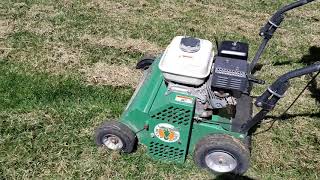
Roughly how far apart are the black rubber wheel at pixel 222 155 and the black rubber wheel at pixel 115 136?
758mm

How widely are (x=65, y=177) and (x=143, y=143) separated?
0.96 metres

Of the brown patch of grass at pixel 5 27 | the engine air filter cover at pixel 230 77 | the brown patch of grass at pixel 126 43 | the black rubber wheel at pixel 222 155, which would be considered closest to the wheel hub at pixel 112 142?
the black rubber wheel at pixel 222 155

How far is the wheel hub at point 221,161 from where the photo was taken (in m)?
4.66

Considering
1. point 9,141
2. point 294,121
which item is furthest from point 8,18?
point 294,121

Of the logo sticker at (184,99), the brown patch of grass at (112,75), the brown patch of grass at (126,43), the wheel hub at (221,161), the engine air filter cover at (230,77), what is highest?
the engine air filter cover at (230,77)

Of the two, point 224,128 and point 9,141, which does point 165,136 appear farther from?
point 9,141

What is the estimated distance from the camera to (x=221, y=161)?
477 centimetres

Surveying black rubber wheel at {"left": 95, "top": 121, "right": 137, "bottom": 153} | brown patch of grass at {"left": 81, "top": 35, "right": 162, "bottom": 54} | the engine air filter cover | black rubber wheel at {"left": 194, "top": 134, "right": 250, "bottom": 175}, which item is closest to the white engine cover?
the engine air filter cover

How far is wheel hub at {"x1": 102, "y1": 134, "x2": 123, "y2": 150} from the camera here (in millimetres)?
4945

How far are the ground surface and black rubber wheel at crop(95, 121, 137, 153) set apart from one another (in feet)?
0.39

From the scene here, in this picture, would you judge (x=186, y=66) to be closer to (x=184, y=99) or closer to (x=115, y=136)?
(x=184, y=99)

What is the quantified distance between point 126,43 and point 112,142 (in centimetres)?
280

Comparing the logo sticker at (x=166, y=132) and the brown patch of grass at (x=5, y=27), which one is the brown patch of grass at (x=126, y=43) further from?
the logo sticker at (x=166, y=132)

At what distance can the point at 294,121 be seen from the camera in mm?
5832
